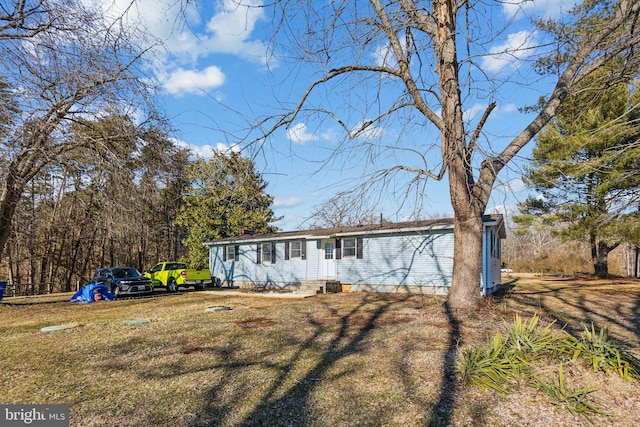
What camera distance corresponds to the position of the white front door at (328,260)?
54.5ft

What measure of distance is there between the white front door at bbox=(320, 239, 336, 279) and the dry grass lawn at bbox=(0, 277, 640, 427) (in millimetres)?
7548

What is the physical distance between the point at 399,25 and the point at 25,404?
7934 mm

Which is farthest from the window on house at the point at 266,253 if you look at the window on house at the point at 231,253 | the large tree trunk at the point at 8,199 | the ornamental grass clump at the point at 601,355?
the ornamental grass clump at the point at 601,355

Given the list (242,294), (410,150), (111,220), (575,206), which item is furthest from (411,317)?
(575,206)

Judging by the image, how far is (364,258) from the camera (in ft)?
51.6

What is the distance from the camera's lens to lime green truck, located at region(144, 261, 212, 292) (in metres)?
18.5

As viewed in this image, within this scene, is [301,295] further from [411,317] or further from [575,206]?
[575,206]

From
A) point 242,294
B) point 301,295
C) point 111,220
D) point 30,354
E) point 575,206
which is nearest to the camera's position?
point 30,354

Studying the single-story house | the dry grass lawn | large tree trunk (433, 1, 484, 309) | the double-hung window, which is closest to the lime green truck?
the single-story house

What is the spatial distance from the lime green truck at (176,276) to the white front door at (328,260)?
6.81 meters

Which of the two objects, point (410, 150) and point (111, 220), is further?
point (111, 220)

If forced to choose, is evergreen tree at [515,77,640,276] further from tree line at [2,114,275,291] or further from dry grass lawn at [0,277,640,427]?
tree line at [2,114,275,291]

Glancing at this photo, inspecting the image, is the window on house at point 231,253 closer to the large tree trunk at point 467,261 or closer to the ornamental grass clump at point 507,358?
the large tree trunk at point 467,261

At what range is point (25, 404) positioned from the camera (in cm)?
385
